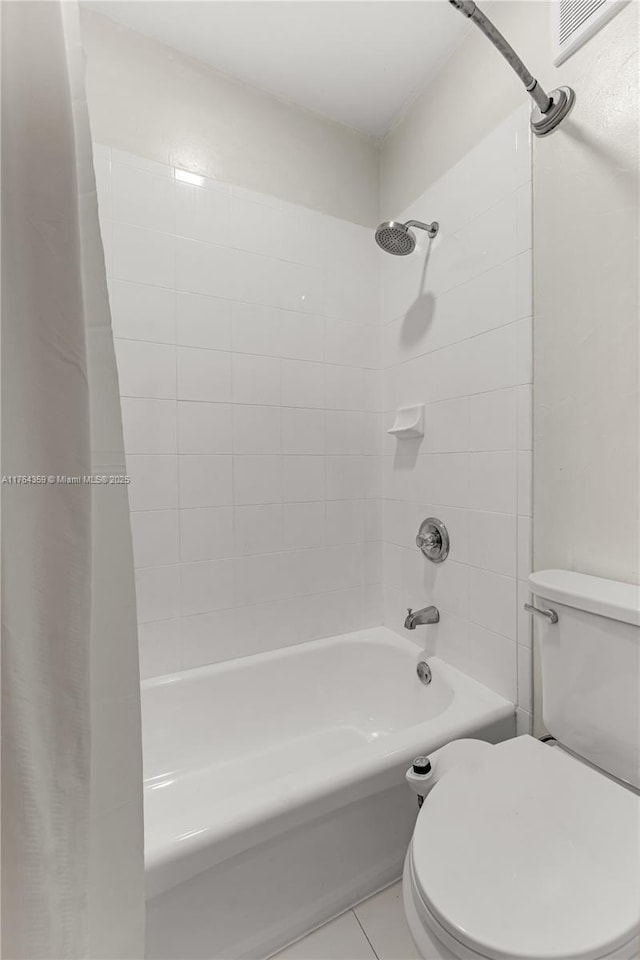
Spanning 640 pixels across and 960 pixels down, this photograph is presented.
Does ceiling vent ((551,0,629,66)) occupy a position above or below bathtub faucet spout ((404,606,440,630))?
above

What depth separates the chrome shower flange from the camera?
1110 mm

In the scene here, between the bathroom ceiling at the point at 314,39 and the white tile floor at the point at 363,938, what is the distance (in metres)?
2.58

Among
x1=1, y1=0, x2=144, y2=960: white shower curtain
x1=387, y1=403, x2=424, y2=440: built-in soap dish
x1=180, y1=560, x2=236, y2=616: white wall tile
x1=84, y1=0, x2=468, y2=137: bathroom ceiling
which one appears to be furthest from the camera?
x1=387, y1=403, x2=424, y2=440: built-in soap dish

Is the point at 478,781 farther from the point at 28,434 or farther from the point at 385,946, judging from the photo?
the point at 28,434

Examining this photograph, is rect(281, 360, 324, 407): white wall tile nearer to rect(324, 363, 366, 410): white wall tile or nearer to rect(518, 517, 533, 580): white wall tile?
rect(324, 363, 366, 410): white wall tile

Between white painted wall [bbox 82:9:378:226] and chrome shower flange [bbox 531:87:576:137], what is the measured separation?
811mm

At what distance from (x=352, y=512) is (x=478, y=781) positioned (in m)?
1.09

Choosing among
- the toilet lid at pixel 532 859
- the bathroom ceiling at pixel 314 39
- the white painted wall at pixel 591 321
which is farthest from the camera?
the bathroom ceiling at pixel 314 39

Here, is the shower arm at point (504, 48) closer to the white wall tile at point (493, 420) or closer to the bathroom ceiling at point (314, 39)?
the bathroom ceiling at point (314, 39)

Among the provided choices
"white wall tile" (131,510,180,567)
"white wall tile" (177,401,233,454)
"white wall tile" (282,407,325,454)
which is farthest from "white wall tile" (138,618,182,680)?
"white wall tile" (282,407,325,454)

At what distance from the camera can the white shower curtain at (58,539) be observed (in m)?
0.48

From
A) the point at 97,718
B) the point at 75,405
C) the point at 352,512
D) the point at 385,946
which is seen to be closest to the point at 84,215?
the point at 75,405

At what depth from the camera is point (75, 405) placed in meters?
0.51

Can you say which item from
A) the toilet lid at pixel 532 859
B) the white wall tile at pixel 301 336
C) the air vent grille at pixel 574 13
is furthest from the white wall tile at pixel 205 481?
the air vent grille at pixel 574 13
